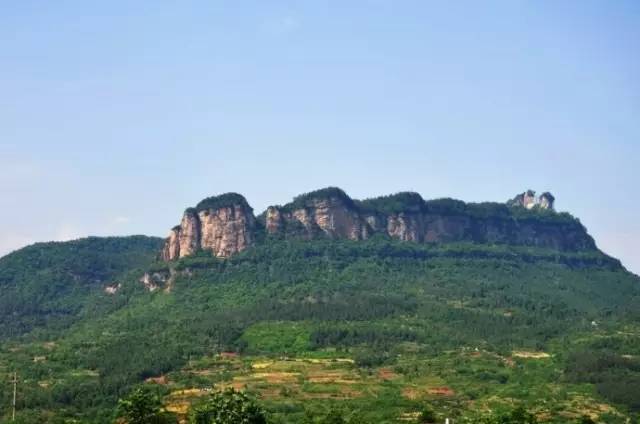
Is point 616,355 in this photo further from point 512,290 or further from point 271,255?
point 271,255

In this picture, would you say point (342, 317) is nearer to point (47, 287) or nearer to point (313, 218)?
point (313, 218)

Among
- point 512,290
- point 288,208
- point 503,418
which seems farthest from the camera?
point 288,208

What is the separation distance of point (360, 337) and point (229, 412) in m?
60.9

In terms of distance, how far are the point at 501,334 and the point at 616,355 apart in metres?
21.3

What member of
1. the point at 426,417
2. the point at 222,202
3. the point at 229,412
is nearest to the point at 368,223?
the point at 222,202

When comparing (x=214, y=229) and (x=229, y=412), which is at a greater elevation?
(x=214, y=229)

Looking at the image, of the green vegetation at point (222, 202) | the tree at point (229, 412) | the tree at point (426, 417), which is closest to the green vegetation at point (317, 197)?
the green vegetation at point (222, 202)

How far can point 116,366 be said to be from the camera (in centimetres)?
10594

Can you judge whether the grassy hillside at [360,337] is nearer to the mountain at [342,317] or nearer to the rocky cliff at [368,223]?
the mountain at [342,317]

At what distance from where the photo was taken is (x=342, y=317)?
133 m

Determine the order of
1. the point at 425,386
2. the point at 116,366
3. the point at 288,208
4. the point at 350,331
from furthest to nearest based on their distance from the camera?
1. the point at 288,208
2. the point at 350,331
3. the point at 116,366
4. the point at 425,386

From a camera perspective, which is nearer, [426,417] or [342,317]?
[426,417]

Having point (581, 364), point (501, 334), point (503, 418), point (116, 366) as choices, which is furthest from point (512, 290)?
point (503, 418)

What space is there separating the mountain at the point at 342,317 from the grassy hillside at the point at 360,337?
0.33m
